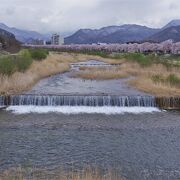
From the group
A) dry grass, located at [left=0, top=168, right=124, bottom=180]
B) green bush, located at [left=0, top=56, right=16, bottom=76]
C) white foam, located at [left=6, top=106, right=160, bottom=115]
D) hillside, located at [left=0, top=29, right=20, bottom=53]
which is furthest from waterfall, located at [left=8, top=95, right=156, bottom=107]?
hillside, located at [left=0, top=29, right=20, bottom=53]

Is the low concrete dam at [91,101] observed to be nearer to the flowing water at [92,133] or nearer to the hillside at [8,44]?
the flowing water at [92,133]

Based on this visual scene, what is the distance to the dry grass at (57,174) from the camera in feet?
34.6

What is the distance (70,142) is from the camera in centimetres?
1538

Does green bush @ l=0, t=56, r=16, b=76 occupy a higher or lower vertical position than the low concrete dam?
higher

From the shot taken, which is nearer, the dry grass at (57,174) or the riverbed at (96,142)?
the dry grass at (57,174)

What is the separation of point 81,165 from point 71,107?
10.3 m

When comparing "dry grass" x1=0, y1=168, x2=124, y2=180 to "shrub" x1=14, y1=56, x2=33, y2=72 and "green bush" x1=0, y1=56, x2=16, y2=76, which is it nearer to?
"green bush" x1=0, y1=56, x2=16, y2=76

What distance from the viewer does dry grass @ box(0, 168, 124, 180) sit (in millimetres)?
10547

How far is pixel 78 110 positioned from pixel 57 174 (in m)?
10.8

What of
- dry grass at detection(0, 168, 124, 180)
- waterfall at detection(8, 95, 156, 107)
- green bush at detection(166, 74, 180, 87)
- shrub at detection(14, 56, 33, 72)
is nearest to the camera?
dry grass at detection(0, 168, 124, 180)

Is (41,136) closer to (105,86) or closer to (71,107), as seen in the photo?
(71,107)

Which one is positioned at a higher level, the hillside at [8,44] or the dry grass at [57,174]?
the hillside at [8,44]

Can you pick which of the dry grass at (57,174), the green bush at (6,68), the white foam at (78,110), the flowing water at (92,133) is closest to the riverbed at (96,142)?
the flowing water at (92,133)

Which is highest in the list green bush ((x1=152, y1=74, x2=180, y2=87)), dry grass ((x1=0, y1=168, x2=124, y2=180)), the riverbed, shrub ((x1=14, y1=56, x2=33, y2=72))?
shrub ((x1=14, y1=56, x2=33, y2=72))
